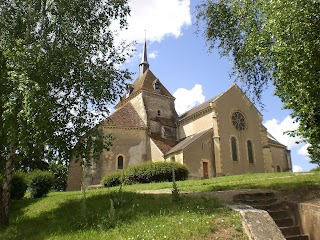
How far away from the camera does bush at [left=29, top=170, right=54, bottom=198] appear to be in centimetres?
1633

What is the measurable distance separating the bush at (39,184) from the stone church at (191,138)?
38.2ft

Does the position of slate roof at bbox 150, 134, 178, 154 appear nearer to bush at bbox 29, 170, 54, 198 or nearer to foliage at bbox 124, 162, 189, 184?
foliage at bbox 124, 162, 189, 184

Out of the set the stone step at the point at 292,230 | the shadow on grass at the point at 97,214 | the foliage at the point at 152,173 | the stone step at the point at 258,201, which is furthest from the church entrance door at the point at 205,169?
the stone step at the point at 292,230

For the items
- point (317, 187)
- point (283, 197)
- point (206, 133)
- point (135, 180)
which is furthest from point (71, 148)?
point (206, 133)

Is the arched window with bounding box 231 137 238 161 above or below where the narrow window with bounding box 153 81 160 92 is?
below

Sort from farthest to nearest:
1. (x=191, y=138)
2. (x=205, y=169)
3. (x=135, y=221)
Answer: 1. (x=191, y=138)
2. (x=205, y=169)
3. (x=135, y=221)

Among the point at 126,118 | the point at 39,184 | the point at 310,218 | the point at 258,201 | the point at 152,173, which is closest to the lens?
the point at 310,218

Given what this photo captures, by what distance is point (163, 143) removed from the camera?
1312 inches

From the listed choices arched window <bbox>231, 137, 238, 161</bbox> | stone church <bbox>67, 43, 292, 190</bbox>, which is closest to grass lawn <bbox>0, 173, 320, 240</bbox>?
stone church <bbox>67, 43, 292, 190</bbox>

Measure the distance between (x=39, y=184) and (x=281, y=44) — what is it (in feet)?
45.6

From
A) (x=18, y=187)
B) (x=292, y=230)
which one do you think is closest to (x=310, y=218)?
(x=292, y=230)

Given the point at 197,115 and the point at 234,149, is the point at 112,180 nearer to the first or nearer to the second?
the point at 197,115

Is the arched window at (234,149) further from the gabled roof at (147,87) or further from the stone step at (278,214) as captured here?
the stone step at (278,214)

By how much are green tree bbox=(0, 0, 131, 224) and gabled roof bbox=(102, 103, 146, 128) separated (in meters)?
19.7
